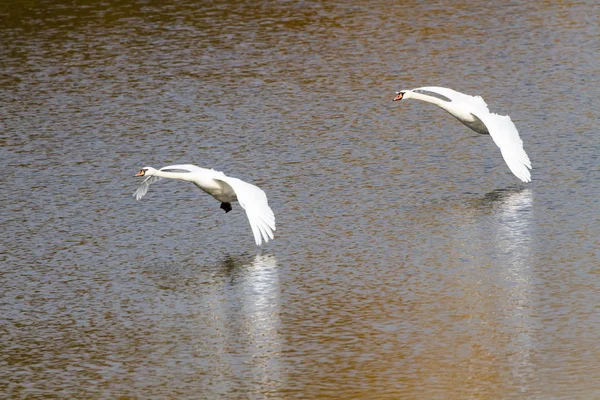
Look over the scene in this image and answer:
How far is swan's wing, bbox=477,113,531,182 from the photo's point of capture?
52.3ft

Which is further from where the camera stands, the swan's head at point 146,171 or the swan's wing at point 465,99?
the swan's wing at point 465,99

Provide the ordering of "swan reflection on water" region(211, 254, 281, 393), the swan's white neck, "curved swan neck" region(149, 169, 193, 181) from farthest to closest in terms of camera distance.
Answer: the swan's white neck → "curved swan neck" region(149, 169, 193, 181) → "swan reflection on water" region(211, 254, 281, 393)

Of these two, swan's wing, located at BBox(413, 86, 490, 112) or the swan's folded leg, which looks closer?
the swan's folded leg

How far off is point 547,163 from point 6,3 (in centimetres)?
1535

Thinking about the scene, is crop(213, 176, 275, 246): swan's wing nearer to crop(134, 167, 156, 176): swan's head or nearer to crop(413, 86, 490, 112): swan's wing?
crop(134, 167, 156, 176): swan's head

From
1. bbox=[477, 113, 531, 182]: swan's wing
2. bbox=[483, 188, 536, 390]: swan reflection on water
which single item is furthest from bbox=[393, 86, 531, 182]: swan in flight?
bbox=[483, 188, 536, 390]: swan reflection on water

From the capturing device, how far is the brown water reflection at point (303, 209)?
11.3 meters

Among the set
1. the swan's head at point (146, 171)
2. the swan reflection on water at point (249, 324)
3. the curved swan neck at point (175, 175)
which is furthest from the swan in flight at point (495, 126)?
the swan's head at point (146, 171)

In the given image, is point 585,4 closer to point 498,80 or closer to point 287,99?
point 498,80

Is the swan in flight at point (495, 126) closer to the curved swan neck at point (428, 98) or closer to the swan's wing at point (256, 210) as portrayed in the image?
the curved swan neck at point (428, 98)

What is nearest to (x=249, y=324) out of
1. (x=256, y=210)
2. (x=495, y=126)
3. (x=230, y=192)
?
(x=256, y=210)

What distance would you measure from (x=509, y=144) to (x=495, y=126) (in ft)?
1.23

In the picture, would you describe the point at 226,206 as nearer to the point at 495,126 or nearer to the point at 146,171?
the point at 146,171

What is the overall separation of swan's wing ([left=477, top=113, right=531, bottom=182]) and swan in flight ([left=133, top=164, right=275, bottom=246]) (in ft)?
9.67
